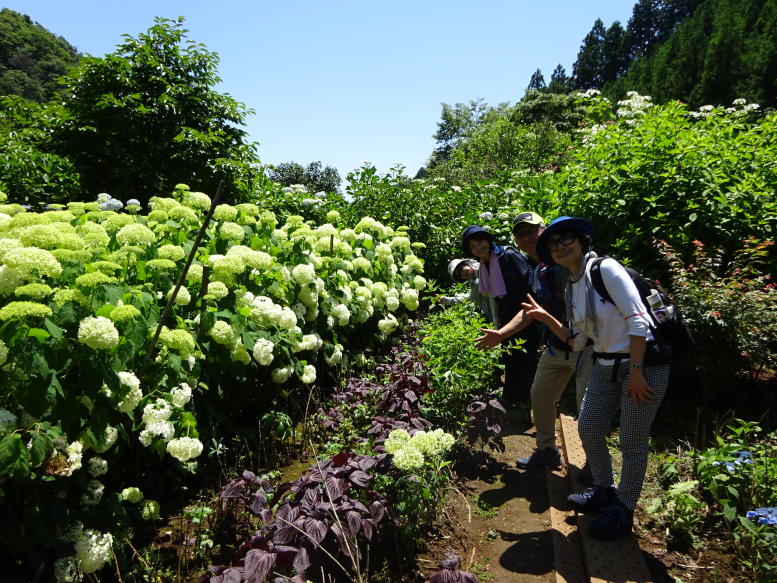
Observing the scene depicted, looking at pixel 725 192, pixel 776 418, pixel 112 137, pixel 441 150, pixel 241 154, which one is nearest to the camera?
pixel 776 418

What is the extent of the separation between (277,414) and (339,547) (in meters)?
1.35

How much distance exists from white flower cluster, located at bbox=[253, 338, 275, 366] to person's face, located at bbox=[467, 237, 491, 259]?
179 centimetres

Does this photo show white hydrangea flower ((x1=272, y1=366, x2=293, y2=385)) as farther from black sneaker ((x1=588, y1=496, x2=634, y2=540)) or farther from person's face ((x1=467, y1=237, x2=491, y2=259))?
black sneaker ((x1=588, y1=496, x2=634, y2=540))

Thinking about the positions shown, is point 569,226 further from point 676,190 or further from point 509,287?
point 676,190

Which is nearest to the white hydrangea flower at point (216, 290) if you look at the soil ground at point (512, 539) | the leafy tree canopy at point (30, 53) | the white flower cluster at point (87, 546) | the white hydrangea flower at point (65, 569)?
the white flower cluster at point (87, 546)

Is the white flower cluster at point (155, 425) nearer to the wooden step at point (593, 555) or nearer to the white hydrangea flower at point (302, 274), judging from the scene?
the white hydrangea flower at point (302, 274)

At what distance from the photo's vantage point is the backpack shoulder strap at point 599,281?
2293 millimetres

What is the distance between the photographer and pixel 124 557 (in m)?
2.08

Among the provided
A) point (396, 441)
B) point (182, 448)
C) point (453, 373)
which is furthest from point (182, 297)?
point (453, 373)

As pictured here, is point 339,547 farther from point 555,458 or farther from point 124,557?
point 555,458

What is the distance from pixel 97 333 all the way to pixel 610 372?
2.24 m

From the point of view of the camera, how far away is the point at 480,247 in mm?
3779

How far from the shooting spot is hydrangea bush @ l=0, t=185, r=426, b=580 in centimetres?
172

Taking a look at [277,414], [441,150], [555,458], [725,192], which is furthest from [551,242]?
[441,150]
